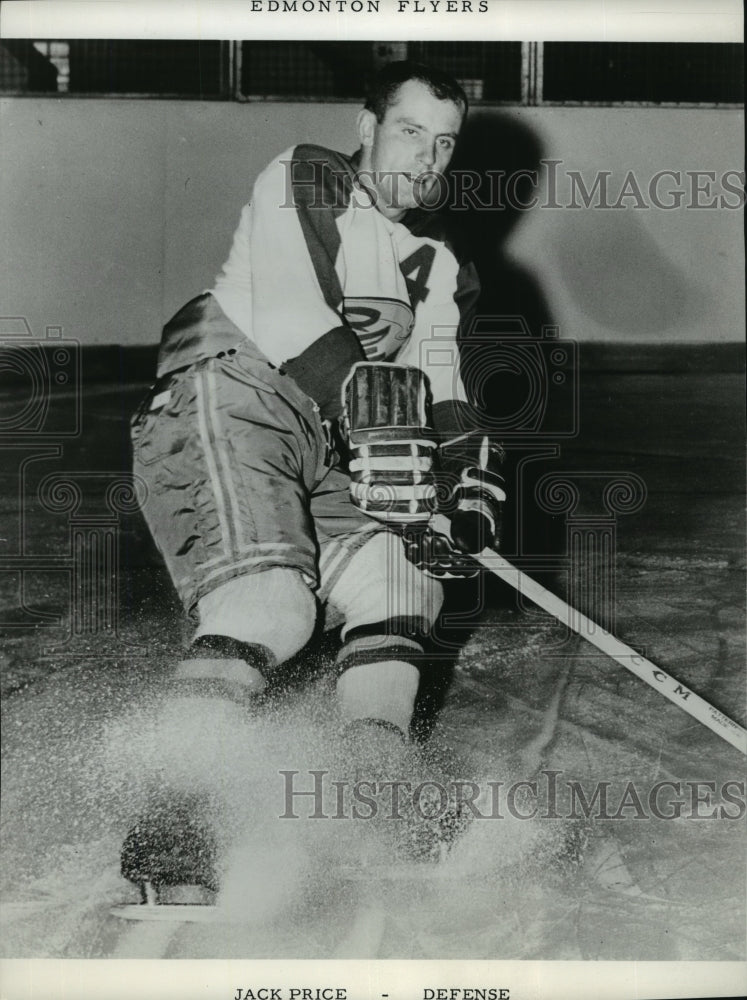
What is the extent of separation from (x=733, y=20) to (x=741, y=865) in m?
2.07

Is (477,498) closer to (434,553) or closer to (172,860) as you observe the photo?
(434,553)

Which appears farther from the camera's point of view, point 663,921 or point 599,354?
point 599,354

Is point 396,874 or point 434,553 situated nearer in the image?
point 396,874

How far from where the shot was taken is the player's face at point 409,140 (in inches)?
86.7

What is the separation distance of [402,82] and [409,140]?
0.46ft

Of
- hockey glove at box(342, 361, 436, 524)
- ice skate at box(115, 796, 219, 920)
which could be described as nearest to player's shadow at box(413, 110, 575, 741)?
hockey glove at box(342, 361, 436, 524)

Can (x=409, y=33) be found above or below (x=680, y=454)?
above

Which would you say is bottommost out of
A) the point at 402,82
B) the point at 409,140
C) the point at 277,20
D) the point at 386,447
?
the point at 386,447

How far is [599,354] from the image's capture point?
2266mm

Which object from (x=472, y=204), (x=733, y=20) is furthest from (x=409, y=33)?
(x=733, y=20)

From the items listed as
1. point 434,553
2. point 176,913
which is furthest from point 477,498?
point 176,913

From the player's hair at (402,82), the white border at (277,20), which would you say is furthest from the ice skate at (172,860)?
the white border at (277,20)

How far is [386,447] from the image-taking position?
7.17 feet

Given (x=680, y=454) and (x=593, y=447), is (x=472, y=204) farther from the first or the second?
(x=680, y=454)
